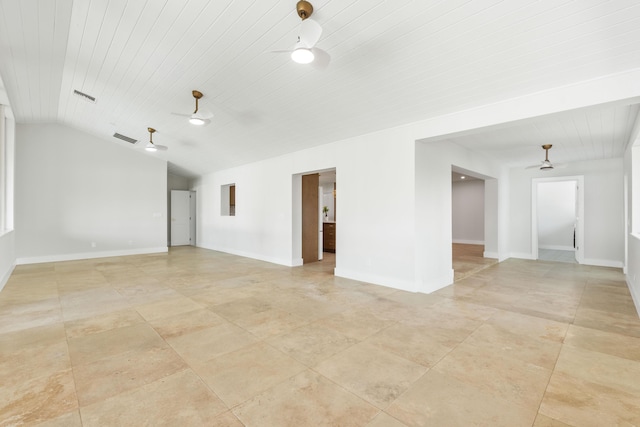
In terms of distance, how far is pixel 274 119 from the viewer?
526cm

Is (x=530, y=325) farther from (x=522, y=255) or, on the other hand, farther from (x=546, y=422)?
(x=522, y=255)

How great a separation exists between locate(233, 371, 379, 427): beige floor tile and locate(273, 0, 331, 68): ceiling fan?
2598mm

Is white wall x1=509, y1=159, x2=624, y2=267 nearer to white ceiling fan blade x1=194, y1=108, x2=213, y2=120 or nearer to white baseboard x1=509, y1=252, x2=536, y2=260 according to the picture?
white baseboard x1=509, y1=252, x2=536, y2=260

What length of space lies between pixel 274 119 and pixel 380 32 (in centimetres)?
282

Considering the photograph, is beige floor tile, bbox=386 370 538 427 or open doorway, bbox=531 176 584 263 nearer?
beige floor tile, bbox=386 370 538 427

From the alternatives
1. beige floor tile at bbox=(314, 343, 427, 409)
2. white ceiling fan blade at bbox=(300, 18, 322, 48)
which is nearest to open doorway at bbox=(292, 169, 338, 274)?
beige floor tile at bbox=(314, 343, 427, 409)

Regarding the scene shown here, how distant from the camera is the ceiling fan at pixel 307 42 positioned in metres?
2.28

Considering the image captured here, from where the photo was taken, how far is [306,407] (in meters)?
1.88

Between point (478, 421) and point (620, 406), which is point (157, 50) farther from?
point (620, 406)

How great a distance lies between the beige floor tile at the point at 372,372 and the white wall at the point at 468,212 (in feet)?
34.0

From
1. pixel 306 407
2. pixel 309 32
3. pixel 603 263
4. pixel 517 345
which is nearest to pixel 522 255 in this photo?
pixel 603 263

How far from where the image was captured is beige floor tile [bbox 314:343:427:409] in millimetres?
2035

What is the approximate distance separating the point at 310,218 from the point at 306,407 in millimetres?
5704

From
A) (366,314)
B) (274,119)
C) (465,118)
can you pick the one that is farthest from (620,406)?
(274,119)
